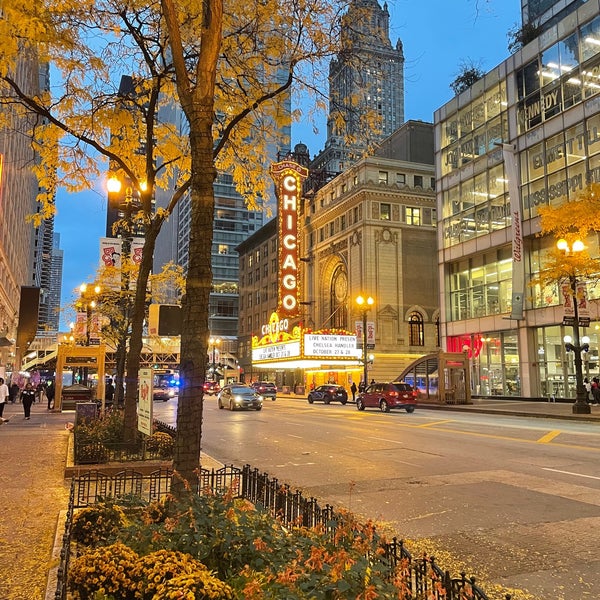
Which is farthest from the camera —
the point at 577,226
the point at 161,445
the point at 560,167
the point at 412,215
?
the point at 412,215

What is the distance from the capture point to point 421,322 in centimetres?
6344

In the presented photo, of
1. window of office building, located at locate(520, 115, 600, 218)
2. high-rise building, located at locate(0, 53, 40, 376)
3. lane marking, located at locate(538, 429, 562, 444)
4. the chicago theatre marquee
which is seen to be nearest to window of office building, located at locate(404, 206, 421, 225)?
the chicago theatre marquee

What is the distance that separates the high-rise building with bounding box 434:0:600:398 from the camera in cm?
3594

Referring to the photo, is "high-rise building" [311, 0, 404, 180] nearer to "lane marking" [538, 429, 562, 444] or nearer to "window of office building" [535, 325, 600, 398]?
"lane marking" [538, 429, 562, 444]

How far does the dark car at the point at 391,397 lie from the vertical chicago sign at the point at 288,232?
22996mm

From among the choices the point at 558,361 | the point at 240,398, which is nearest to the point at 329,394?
the point at 240,398

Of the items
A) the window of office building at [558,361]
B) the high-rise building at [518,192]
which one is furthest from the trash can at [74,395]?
the window of office building at [558,361]

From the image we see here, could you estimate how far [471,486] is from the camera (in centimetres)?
1047

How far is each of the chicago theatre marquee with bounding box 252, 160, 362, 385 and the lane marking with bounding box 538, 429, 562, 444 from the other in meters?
32.2

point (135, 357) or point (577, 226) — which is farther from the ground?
point (577, 226)

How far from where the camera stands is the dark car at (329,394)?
47562 millimetres

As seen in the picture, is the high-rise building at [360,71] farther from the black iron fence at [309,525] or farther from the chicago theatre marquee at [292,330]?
the chicago theatre marquee at [292,330]

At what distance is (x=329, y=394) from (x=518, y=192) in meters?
21.7

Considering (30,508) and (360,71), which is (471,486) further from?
(360,71)
